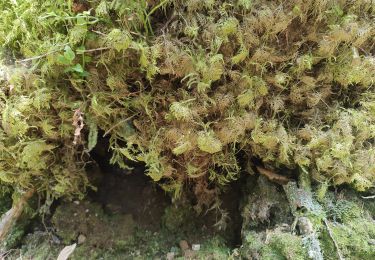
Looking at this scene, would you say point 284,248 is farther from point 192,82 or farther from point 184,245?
point 192,82

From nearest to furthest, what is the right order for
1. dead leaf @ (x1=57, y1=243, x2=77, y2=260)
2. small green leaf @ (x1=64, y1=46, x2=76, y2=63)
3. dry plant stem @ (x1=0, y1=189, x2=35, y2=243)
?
small green leaf @ (x1=64, y1=46, x2=76, y2=63)
dead leaf @ (x1=57, y1=243, x2=77, y2=260)
dry plant stem @ (x1=0, y1=189, x2=35, y2=243)

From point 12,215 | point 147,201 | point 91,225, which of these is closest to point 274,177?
point 147,201

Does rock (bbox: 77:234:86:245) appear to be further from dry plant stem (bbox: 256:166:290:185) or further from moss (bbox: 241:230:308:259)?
dry plant stem (bbox: 256:166:290:185)

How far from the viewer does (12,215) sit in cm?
130

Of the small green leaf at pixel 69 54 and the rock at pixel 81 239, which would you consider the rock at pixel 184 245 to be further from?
the small green leaf at pixel 69 54

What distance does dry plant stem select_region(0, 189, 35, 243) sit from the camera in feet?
4.22

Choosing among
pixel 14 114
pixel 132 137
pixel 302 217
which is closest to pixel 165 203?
pixel 132 137

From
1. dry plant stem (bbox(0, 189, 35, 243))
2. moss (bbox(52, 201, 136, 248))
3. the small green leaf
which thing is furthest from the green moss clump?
moss (bbox(52, 201, 136, 248))

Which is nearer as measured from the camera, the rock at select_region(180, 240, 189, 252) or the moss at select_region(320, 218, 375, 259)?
the moss at select_region(320, 218, 375, 259)

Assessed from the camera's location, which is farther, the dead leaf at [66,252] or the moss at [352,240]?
the dead leaf at [66,252]

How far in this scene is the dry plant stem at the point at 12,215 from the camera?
1286 millimetres

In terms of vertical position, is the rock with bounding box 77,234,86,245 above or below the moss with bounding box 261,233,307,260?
below

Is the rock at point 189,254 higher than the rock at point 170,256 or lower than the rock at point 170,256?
higher

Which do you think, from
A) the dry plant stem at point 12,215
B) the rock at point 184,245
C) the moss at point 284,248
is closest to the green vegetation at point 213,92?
the moss at point 284,248
